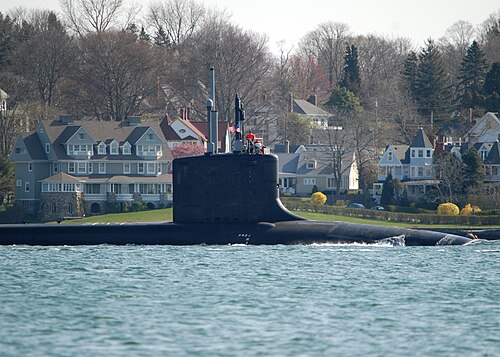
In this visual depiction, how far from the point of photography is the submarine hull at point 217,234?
36.8m

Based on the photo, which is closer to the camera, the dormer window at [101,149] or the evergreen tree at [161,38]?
the dormer window at [101,149]

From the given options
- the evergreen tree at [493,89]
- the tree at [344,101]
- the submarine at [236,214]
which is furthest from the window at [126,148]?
the submarine at [236,214]

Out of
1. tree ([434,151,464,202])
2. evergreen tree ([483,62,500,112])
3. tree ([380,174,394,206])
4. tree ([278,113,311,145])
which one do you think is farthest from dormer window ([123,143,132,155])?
evergreen tree ([483,62,500,112])

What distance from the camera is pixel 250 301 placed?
28.2 metres

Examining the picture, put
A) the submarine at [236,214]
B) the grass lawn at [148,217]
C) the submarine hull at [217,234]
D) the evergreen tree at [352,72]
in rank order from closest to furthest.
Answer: the submarine at [236,214] < the submarine hull at [217,234] < the grass lawn at [148,217] < the evergreen tree at [352,72]

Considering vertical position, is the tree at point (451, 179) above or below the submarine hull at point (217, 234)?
above

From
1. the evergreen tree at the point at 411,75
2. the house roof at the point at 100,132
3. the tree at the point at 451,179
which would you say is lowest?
the tree at the point at 451,179

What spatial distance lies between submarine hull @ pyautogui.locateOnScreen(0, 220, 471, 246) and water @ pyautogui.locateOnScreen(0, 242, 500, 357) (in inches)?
18.9

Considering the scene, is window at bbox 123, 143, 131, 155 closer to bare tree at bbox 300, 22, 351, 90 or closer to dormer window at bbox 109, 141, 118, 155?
dormer window at bbox 109, 141, 118, 155

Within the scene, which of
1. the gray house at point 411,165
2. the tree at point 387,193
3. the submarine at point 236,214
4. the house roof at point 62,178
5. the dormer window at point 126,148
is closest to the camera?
the submarine at point 236,214

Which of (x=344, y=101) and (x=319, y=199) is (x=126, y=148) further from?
(x=344, y=101)

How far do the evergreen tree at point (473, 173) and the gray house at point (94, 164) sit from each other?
21.0 meters

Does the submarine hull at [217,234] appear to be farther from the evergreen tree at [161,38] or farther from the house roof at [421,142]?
the evergreen tree at [161,38]

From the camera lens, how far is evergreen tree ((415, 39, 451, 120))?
106m
